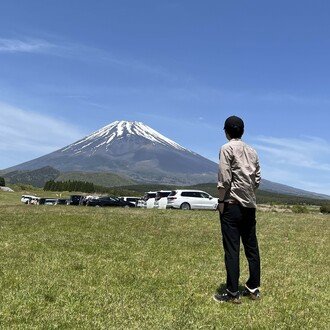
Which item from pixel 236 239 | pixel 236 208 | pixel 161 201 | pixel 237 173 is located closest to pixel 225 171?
pixel 237 173

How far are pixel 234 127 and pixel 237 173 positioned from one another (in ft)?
3.24

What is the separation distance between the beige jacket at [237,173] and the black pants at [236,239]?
A: 21 cm

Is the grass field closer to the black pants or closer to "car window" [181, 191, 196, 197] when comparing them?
the black pants

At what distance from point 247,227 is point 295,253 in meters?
6.91

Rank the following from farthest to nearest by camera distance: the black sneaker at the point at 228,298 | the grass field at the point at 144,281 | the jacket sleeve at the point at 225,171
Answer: the jacket sleeve at the point at 225,171 → the black sneaker at the point at 228,298 → the grass field at the point at 144,281

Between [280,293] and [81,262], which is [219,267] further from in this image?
[81,262]

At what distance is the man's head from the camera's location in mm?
9266

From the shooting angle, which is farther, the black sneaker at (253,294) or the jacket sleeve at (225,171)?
the black sneaker at (253,294)

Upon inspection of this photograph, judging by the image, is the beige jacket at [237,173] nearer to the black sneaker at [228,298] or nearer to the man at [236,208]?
the man at [236,208]

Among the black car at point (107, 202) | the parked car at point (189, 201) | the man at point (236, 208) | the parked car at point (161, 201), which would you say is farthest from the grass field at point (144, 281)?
the black car at point (107, 202)

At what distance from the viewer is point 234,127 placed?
365 inches

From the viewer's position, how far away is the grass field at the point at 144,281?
7.39m

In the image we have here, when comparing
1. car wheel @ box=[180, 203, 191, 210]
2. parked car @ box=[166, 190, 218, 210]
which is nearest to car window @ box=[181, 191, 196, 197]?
parked car @ box=[166, 190, 218, 210]

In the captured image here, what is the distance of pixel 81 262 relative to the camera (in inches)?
473
